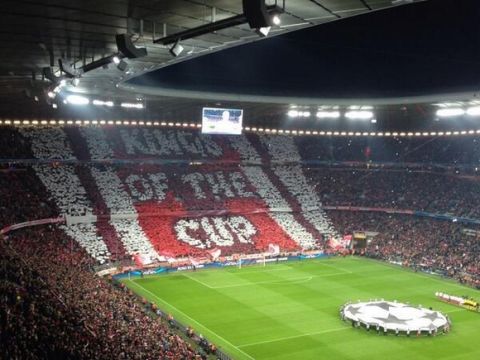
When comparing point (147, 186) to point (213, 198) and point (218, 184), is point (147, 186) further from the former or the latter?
point (218, 184)

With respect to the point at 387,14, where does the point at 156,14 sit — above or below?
below

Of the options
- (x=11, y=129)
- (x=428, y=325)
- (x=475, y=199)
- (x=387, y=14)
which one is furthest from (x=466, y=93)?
(x=11, y=129)

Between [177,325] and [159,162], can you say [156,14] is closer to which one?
[177,325]

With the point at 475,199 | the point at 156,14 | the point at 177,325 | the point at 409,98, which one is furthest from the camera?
the point at 475,199

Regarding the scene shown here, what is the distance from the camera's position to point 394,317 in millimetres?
34688

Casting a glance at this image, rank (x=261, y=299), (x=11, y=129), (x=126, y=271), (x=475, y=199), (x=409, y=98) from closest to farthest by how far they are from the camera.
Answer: (x=261, y=299)
(x=126, y=271)
(x=409, y=98)
(x=11, y=129)
(x=475, y=199)

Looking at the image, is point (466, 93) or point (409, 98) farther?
point (409, 98)

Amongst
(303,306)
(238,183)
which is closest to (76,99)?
(238,183)

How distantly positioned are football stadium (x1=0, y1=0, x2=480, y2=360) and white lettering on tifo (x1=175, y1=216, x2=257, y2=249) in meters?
0.26

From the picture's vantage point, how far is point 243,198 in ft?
201

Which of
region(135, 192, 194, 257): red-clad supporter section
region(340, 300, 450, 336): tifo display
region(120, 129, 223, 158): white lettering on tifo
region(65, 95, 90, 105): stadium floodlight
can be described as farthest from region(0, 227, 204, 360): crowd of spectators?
region(120, 129, 223, 158): white lettering on tifo

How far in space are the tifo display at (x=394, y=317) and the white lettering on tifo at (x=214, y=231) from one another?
1921 centimetres

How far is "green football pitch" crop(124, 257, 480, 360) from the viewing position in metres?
30.1

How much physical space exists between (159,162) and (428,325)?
3720cm
